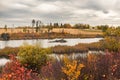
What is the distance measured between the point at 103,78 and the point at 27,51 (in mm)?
11295

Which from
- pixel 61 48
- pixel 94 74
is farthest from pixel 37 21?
pixel 94 74

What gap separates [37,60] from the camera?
19234 millimetres

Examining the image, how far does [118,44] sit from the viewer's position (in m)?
→ 33.8

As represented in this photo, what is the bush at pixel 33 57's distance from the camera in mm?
19188

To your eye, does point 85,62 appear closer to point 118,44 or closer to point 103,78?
point 103,78

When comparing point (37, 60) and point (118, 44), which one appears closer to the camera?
point (37, 60)

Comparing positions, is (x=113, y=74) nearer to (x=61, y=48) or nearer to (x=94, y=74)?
(x=94, y=74)

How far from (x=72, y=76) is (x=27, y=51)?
38.3ft

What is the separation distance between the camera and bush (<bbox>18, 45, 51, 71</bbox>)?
19.2 metres

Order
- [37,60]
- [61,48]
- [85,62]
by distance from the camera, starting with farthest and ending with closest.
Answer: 1. [61,48]
2. [37,60]
3. [85,62]

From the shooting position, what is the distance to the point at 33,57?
19.2 metres

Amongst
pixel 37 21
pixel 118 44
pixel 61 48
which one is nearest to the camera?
pixel 118 44

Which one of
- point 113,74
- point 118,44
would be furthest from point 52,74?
point 118,44

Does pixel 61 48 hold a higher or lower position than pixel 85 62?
lower
